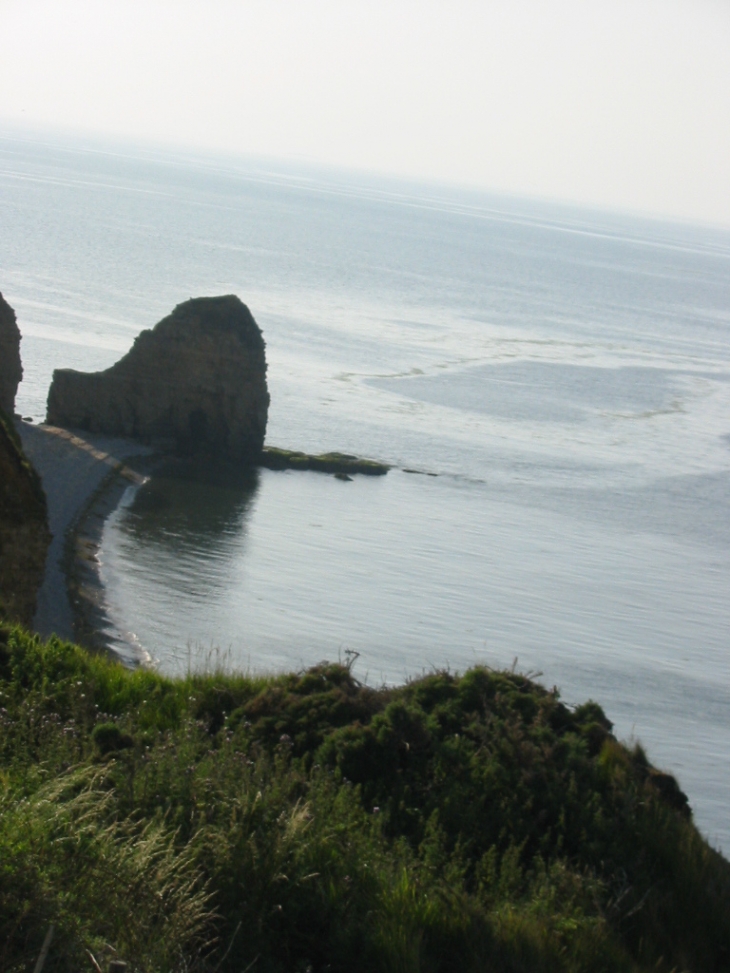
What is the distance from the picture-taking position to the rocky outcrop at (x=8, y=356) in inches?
1626

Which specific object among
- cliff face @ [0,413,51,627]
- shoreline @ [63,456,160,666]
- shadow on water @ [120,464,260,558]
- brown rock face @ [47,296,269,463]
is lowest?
shadow on water @ [120,464,260,558]

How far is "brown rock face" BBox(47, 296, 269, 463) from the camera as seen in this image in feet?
164

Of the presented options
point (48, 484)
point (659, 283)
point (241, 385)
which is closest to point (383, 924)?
point (48, 484)

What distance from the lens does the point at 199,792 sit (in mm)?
6918

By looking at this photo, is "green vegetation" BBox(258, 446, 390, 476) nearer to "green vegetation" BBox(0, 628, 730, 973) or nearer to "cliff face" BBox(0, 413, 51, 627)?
"cliff face" BBox(0, 413, 51, 627)

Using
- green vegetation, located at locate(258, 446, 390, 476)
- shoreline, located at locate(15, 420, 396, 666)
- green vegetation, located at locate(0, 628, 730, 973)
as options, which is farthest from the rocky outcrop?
green vegetation, located at locate(0, 628, 730, 973)

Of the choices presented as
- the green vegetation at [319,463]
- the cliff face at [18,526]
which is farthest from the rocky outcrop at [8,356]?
the cliff face at [18,526]

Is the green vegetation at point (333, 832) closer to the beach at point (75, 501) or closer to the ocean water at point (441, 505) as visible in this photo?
the ocean water at point (441, 505)

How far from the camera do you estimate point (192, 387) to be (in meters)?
51.5

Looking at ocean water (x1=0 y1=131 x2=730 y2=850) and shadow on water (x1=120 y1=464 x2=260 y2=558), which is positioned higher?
ocean water (x1=0 y1=131 x2=730 y2=850)

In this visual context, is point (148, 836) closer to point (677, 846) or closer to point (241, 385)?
point (677, 846)

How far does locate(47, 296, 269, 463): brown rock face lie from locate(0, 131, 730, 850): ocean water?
11.0 feet

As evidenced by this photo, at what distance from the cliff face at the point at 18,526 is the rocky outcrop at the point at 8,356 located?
24.6 m

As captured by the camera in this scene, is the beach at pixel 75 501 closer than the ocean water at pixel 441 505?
Yes
